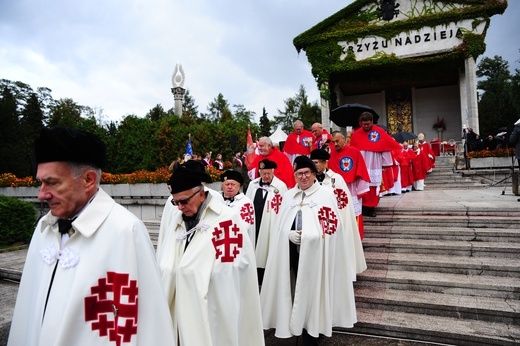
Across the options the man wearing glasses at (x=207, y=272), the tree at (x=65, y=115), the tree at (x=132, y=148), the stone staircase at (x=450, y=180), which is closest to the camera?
the man wearing glasses at (x=207, y=272)

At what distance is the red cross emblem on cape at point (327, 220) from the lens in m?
4.17

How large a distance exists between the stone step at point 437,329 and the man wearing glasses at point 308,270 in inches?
18.4

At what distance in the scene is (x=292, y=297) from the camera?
436cm

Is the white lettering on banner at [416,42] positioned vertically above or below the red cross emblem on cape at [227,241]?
above

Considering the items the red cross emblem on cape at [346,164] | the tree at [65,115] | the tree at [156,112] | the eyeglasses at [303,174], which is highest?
the tree at [156,112]

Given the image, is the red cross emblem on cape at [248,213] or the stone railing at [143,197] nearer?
the red cross emblem on cape at [248,213]

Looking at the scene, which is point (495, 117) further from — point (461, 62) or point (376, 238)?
point (376, 238)

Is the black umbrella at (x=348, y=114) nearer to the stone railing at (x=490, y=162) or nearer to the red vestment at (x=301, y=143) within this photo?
the red vestment at (x=301, y=143)

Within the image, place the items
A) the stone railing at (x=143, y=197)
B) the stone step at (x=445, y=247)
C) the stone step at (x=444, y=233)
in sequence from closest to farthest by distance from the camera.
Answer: the stone step at (x=445, y=247) < the stone step at (x=444, y=233) < the stone railing at (x=143, y=197)

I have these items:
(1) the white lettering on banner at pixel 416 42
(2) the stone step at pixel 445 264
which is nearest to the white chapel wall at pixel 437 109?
(1) the white lettering on banner at pixel 416 42

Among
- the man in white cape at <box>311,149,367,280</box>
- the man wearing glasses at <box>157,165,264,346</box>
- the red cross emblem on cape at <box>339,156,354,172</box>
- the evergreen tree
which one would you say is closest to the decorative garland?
the red cross emblem on cape at <box>339,156,354,172</box>

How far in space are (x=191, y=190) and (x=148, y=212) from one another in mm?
9152

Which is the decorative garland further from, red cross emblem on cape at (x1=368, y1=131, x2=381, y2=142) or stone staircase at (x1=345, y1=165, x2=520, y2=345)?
stone staircase at (x1=345, y1=165, x2=520, y2=345)

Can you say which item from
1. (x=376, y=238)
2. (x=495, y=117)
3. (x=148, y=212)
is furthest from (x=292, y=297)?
(x=495, y=117)
